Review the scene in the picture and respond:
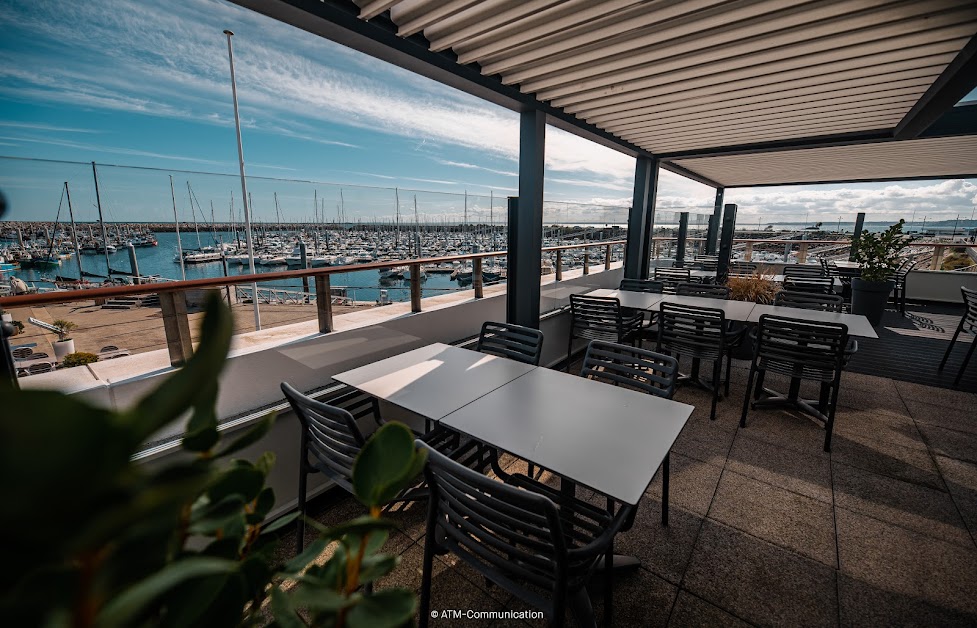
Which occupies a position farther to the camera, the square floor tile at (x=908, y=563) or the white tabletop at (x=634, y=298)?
the white tabletop at (x=634, y=298)

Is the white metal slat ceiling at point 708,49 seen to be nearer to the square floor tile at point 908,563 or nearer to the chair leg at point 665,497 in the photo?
the chair leg at point 665,497

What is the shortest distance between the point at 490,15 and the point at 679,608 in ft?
10.6

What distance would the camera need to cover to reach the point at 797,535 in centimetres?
224

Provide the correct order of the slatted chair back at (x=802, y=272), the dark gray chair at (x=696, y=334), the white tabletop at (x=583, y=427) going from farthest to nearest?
the slatted chair back at (x=802, y=272)
the dark gray chair at (x=696, y=334)
the white tabletop at (x=583, y=427)

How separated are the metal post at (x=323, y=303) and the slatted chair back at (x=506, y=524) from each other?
151 cm

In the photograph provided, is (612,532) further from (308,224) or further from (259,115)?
(259,115)

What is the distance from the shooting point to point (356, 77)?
9898mm

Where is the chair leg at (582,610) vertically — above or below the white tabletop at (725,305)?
below

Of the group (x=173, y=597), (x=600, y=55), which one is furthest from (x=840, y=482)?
(x=173, y=597)

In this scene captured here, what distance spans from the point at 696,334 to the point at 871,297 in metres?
4.19

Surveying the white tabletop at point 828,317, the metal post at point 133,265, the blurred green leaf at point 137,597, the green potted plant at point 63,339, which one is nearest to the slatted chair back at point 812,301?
the white tabletop at point 828,317

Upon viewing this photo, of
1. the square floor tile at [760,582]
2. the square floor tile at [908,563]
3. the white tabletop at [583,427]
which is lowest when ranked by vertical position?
the square floor tile at [760,582]

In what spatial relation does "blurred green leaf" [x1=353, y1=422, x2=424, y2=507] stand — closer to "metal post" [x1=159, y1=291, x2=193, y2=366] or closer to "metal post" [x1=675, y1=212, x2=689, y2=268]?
"metal post" [x1=159, y1=291, x2=193, y2=366]

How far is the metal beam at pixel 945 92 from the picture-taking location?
2.71 meters
